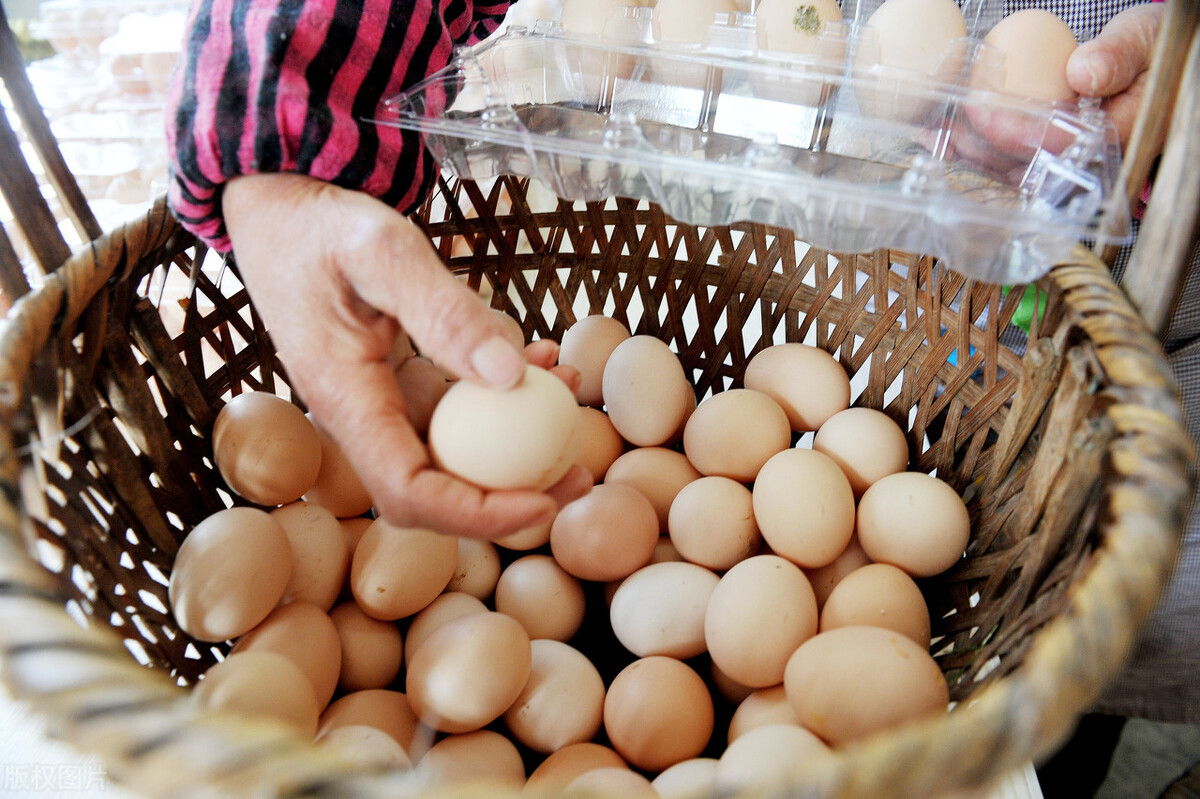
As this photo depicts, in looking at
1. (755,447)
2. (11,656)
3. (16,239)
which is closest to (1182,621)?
(755,447)

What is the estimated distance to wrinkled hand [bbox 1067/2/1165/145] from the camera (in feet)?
2.31

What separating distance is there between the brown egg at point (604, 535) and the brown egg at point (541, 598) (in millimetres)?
17

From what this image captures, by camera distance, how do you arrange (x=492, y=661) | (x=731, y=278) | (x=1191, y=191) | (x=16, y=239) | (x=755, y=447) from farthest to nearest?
(x=16, y=239) < (x=731, y=278) < (x=755, y=447) < (x=492, y=661) < (x=1191, y=191)

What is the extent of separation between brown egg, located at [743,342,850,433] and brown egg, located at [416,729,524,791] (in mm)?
463

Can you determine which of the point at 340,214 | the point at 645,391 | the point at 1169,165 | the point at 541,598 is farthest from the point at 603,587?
the point at 1169,165

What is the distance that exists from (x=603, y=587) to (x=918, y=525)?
0.33 metres

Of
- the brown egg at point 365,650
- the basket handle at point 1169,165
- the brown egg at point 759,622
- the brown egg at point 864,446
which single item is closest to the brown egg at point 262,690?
the brown egg at point 365,650

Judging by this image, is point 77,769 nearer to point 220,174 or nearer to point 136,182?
point 220,174

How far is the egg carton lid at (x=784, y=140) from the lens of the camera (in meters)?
0.58

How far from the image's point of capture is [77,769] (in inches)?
25.9

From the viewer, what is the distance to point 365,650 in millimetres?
671

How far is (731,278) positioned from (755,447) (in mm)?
225

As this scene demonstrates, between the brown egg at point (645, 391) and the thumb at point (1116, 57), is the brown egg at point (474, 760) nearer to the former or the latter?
the brown egg at point (645, 391)

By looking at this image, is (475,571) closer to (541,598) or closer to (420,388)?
(541,598)
